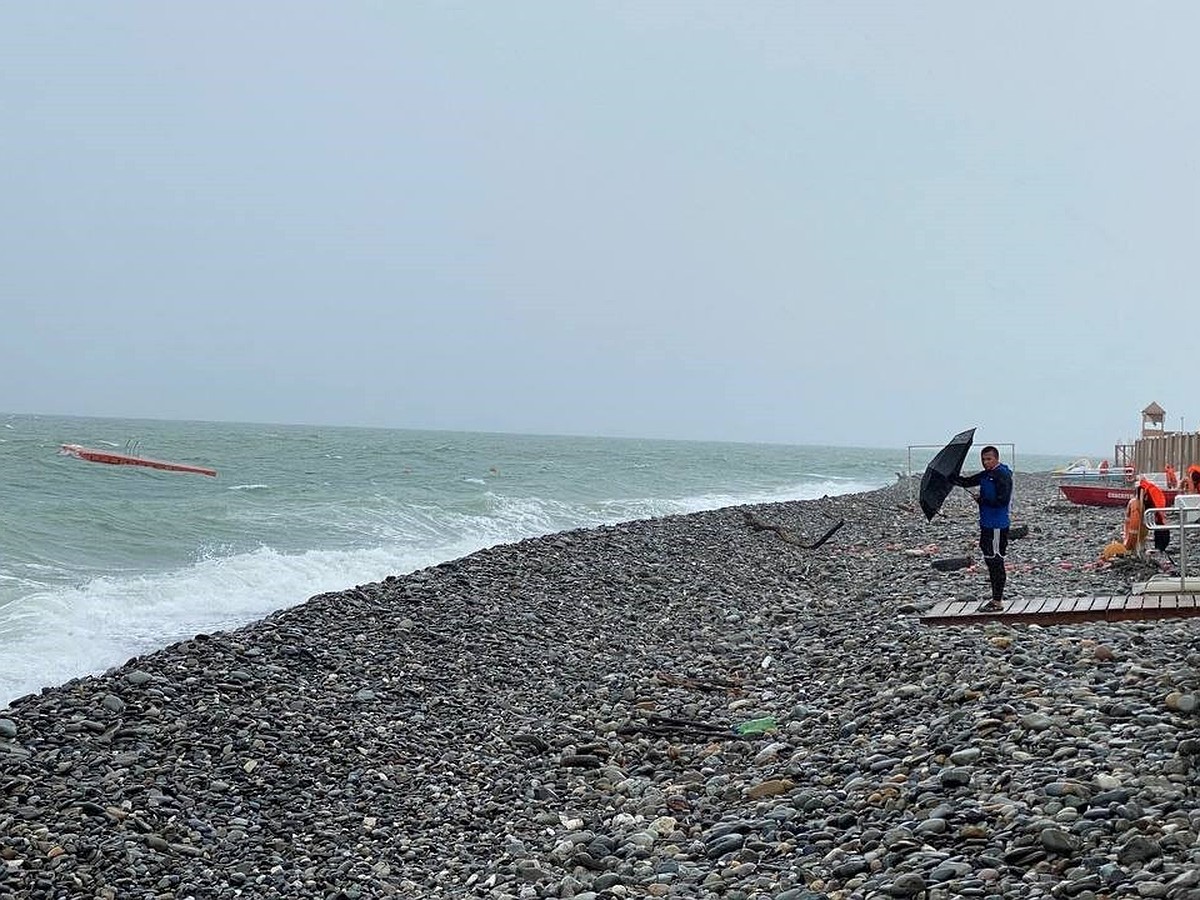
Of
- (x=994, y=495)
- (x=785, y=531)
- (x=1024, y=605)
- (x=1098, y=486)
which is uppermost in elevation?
(x=994, y=495)

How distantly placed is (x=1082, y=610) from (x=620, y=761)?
401 cm

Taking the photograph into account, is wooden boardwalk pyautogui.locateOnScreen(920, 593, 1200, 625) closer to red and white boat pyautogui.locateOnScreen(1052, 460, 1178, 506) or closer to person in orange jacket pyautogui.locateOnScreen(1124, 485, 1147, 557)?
person in orange jacket pyautogui.locateOnScreen(1124, 485, 1147, 557)

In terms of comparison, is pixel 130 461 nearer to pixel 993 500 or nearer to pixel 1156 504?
pixel 1156 504

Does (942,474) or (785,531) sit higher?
(942,474)

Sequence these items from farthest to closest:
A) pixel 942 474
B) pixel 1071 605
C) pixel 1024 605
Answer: pixel 942 474, pixel 1024 605, pixel 1071 605

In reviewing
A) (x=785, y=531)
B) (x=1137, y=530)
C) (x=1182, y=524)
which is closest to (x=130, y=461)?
(x=785, y=531)

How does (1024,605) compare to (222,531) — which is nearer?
(1024,605)

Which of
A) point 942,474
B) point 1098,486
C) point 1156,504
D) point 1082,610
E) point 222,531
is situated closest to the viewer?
point 1082,610

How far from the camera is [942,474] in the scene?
37.7ft

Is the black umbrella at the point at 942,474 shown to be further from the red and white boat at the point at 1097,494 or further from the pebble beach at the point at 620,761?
the red and white boat at the point at 1097,494

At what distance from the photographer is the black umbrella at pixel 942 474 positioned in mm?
11422

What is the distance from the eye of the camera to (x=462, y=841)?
7.11 meters

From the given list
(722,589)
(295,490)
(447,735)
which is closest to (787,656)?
(447,735)

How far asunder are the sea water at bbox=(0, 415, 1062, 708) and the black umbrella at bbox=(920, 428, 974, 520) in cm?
854
